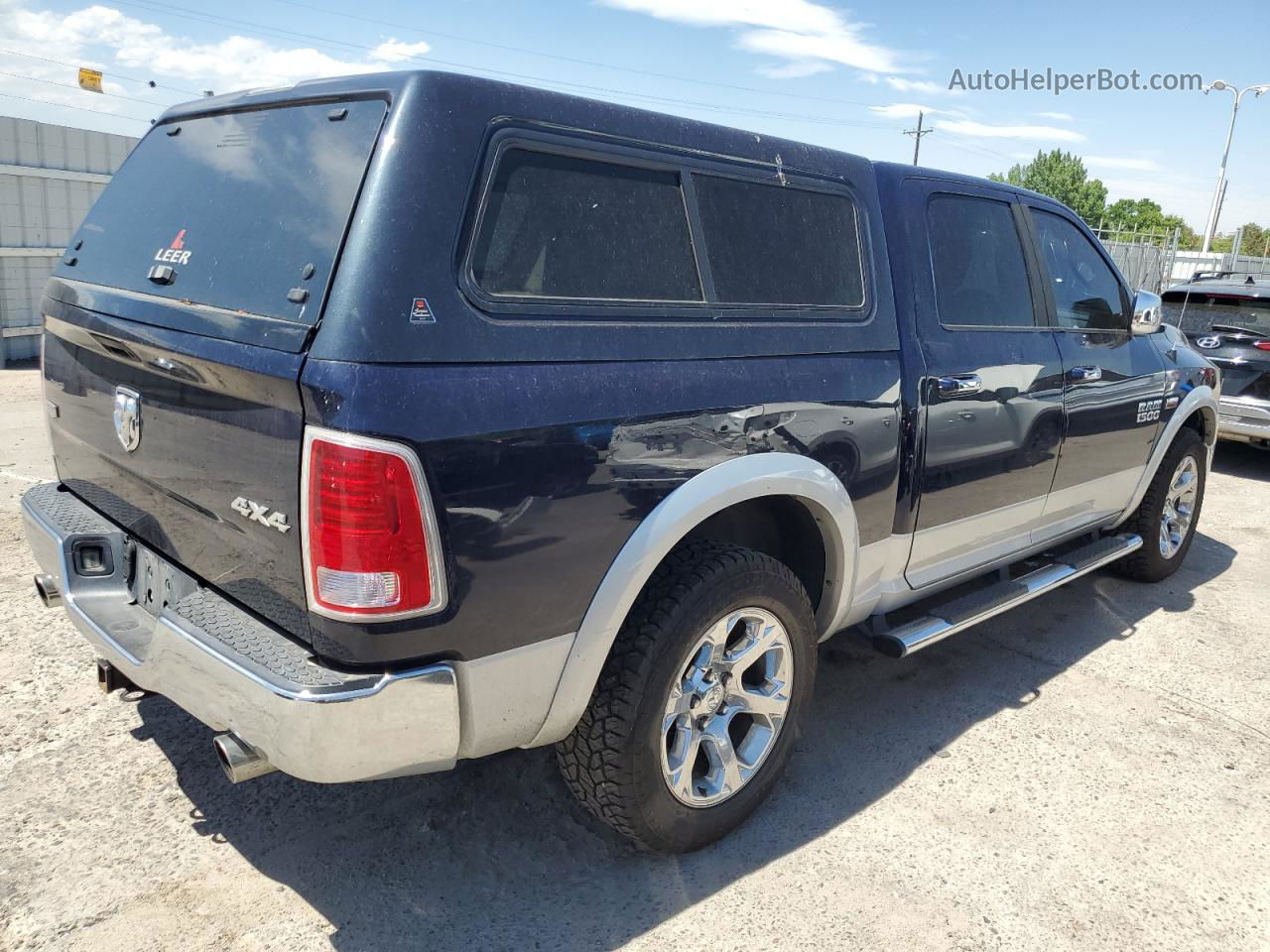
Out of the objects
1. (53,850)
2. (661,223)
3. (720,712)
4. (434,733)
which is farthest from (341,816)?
(661,223)

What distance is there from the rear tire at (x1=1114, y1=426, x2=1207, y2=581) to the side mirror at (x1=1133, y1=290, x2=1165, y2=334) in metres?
0.86

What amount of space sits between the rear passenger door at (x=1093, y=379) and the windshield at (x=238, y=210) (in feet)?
9.76

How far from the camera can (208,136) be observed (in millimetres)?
2646

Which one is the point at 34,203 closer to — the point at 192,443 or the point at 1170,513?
the point at 192,443

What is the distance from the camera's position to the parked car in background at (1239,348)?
7535 millimetres

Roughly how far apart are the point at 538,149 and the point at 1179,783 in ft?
9.68

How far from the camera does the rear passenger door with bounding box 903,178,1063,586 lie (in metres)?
3.26

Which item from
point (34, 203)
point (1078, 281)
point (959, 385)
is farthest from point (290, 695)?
point (34, 203)

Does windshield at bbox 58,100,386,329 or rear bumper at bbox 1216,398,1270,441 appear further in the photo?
rear bumper at bbox 1216,398,1270,441

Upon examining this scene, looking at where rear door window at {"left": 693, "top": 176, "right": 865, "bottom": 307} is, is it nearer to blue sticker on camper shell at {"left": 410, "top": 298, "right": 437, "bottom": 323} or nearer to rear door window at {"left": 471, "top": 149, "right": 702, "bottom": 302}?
rear door window at {"left": 471, "top": 149, "right": 702, "bottom": 302}

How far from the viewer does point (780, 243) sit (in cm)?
280

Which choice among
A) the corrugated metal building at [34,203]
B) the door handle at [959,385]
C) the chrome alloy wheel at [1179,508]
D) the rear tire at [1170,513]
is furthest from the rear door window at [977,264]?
the corrugated metal building at [34,203]

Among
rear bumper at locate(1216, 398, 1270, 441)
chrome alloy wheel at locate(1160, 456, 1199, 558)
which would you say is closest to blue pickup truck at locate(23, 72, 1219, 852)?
chrome alloy wheel at locate(1160, 456, 1199, 558)

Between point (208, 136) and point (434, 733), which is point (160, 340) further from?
point (434, 733)
